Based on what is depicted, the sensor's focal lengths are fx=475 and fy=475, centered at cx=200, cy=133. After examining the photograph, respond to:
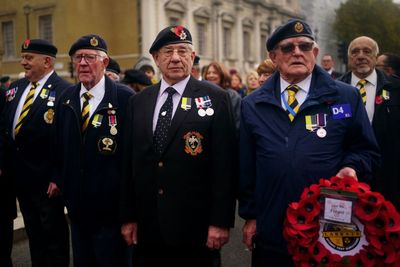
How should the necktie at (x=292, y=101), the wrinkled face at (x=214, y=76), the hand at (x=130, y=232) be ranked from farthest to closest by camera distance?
the wrinkled face at (x=214, y=76)
the hand at (x=130, y=232)
the necktie at (x=292, y=101)

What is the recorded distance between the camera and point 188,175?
3.69 meters

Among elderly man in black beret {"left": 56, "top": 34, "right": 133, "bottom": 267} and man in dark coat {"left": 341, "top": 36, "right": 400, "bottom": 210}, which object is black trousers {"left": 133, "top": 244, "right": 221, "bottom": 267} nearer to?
elderly man in black beret {"left": 56, "top": 34, "right": 133, "bottom": 267}

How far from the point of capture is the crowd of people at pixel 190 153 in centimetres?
336

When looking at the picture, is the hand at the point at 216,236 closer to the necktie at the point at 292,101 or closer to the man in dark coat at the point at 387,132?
the necktie at the point at 292,101

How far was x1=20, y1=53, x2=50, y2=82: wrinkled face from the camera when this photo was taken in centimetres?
525

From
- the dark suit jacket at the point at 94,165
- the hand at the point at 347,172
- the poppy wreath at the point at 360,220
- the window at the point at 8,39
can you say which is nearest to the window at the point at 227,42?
the window at the point at 8,39

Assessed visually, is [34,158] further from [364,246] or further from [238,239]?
[364,246]

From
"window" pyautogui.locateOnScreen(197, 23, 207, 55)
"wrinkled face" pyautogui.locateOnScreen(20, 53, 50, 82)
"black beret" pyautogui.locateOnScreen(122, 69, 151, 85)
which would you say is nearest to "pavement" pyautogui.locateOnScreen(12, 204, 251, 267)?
"wrinkled face" pyautogui.locateOnScreen(20, 53, 50, 82)

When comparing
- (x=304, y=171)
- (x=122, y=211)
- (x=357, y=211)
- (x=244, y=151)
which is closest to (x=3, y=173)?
(x=122, y=211)

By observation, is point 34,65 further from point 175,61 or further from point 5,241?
point 175,61

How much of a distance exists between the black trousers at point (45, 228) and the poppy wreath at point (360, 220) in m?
2.86

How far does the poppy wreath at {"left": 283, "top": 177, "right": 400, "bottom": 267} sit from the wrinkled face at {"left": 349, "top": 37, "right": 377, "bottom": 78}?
9.30ft

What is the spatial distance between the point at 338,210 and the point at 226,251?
3.59 m

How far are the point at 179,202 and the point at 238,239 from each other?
129 inches
